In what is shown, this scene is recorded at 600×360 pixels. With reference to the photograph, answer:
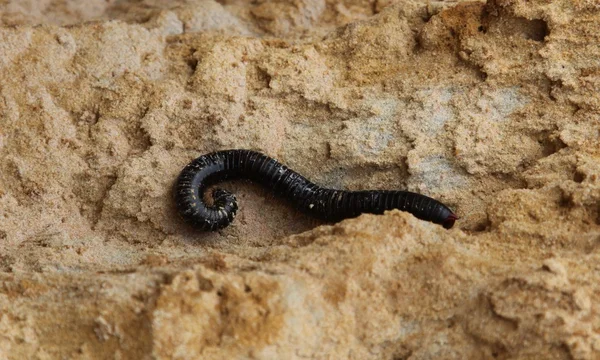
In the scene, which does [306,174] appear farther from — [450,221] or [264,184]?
[450,221]

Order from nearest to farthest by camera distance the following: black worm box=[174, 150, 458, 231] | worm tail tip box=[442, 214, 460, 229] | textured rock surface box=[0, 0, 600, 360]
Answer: textured rock surface box=[0, 0, 600, 360] → worm tail tip box=[442, 214, 460, 229] → black worm box=[174, 150, 458, 231]

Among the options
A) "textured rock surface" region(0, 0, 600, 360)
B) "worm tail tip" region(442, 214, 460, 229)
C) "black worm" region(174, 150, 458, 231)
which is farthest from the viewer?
"black worm" region(174, 150, 458, 231)

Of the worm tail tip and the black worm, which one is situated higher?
the worm tail tip

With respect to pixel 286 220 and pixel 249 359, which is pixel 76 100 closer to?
pixel 286 220

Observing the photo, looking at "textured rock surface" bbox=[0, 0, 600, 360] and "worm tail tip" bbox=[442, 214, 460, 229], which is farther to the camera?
"worm tail tip" bbox=[442, 214, 460, 229]

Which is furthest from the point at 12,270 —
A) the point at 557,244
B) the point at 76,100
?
the point at 557,244

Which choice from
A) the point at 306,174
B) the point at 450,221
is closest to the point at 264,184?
the point at 306,174
